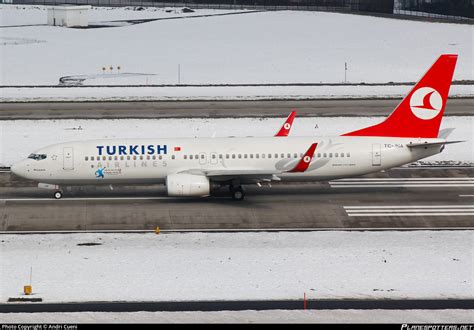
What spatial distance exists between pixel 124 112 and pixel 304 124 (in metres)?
15.8

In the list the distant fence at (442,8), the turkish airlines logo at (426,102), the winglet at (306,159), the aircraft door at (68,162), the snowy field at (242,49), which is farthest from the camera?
the distant fence at (442,8)

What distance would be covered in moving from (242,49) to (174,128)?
55.1 m

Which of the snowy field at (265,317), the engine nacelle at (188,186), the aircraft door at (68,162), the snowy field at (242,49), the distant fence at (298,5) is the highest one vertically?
the distant fence at (298,5)

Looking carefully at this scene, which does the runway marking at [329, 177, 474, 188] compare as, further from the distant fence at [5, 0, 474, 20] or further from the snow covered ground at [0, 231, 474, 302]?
the distant fence at [5, 0, 474, 20]

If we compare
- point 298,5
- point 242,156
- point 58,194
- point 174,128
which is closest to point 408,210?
point 242,156

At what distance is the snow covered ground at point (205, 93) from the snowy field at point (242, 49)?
6.06m

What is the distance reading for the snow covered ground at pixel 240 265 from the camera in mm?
35875

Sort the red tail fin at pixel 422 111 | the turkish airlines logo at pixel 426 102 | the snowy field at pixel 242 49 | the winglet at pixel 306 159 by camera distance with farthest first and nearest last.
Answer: the snowy field at pixel 242 49
the turkish airlines logo at pixel 426 102
the red tail fin at pixel 422 111
the winglet at pixel 306 159

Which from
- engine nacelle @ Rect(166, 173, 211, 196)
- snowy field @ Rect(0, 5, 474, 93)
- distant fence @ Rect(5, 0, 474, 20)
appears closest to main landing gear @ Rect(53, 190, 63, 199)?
engine nacelle @ Rect(166, 173, 211, 196)

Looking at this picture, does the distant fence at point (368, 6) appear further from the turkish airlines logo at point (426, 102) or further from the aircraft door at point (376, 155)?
the aircraft door at point (376, 155)

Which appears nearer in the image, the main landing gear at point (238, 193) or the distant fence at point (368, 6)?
the main landing gear at point (238, 193)

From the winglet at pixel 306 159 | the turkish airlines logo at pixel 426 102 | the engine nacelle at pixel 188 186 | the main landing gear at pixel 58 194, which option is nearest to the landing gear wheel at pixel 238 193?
the engine nacelle at pixel 188 186

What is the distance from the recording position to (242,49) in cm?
12156

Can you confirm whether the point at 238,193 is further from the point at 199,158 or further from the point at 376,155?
the point at 376,155
